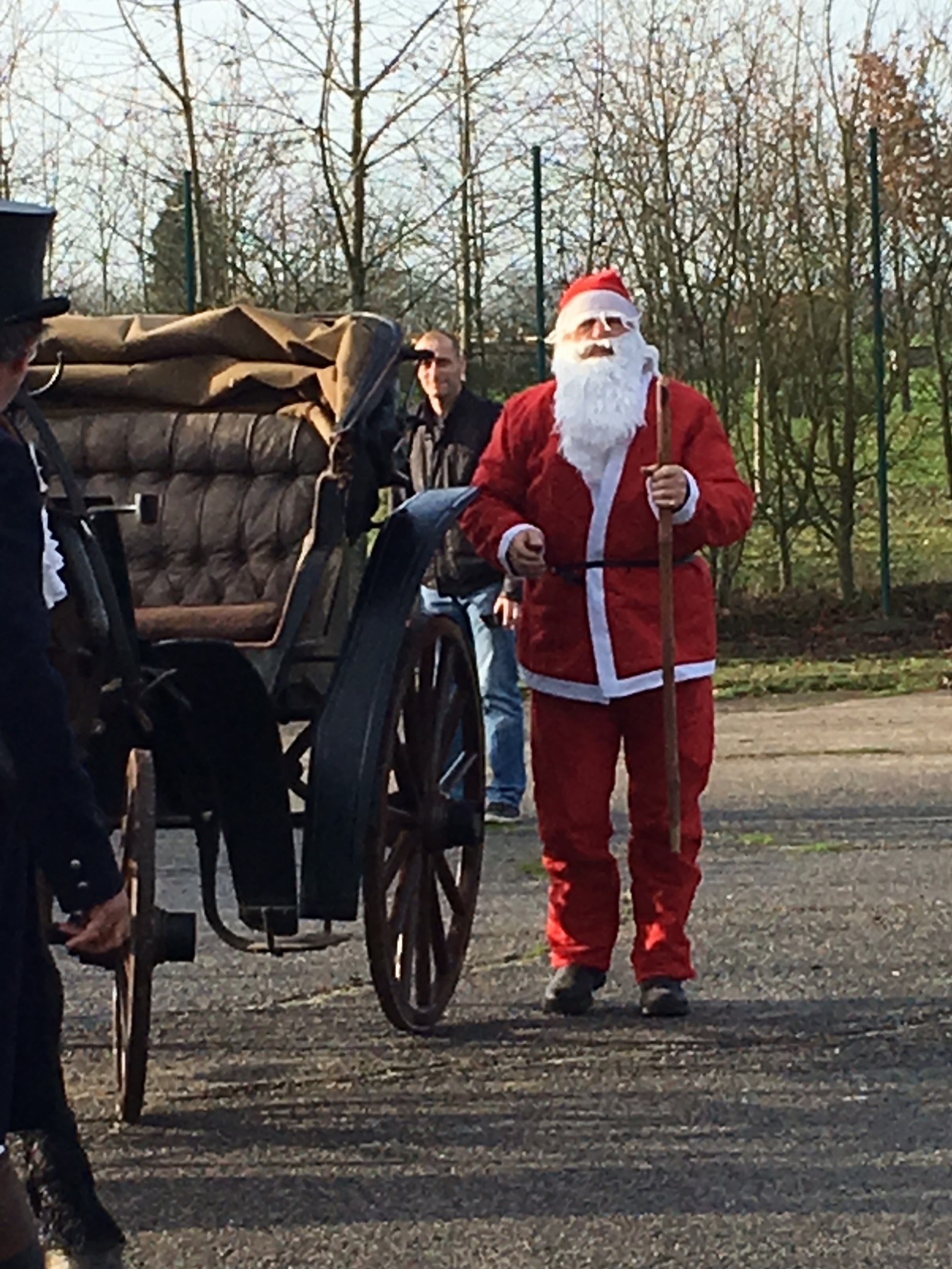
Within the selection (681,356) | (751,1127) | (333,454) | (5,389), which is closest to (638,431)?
(333,454)

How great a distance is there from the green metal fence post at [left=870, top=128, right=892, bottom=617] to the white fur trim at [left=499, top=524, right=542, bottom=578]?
10140mm

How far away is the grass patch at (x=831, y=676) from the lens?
547 inches

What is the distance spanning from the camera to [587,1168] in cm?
477

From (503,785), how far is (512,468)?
332 centimetres

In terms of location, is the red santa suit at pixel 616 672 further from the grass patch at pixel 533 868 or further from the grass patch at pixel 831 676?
the grass patch at pixel 831 676

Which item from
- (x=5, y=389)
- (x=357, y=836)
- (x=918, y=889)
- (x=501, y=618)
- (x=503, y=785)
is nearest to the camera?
(x=5, y=389)

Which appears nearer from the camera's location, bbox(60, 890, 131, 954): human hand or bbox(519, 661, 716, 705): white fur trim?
bbox(60, 890, 131, 954): human hand

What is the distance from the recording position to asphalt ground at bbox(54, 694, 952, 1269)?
437 cm

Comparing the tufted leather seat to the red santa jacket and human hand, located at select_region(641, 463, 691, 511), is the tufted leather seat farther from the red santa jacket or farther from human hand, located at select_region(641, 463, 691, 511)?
human hand, located at select_region(641, 463, 691, 511)

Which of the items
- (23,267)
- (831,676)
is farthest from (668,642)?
(831,676)

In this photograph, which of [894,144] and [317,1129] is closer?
[317,1129]

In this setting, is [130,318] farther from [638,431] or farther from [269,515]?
[638,431]

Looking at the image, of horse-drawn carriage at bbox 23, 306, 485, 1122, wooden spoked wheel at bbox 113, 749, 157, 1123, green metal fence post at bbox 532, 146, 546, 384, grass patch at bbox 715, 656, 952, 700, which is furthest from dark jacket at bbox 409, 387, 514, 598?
green metal fence post at bbox 532, 146, 546, 384

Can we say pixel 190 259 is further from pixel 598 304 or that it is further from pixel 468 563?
pixel 598 304
